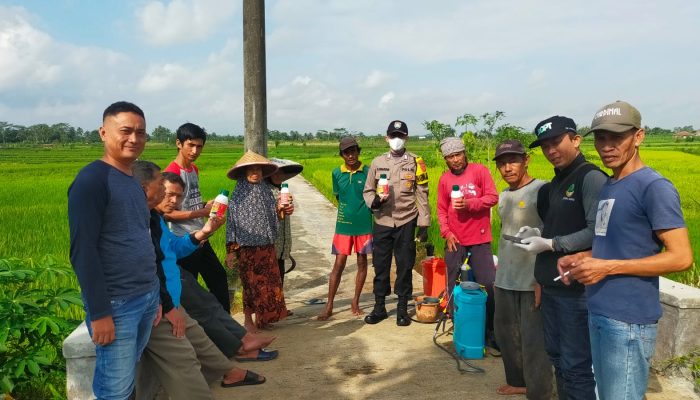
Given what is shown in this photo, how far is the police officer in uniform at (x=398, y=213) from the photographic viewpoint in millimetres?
4879

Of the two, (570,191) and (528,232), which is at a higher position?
(570,191)

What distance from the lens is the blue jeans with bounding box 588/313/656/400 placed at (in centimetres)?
205

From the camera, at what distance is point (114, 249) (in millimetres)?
2225

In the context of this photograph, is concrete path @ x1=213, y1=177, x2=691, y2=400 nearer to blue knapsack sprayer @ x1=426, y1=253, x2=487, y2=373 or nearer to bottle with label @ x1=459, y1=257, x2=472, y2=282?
blue knapsack sprayer @ x1=426, y1=253, x2=487, y2=373

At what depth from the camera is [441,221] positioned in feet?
14.8

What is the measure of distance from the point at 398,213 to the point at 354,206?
1.63 ft

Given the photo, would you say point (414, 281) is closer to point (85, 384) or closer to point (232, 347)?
point (232, 347)

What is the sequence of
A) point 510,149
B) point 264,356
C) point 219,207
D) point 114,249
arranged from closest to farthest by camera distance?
1. point 114,249
2. point 510,149
3. point 219,207
4. point 264,356

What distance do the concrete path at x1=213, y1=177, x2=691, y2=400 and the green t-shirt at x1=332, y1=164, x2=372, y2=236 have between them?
912 millimetres

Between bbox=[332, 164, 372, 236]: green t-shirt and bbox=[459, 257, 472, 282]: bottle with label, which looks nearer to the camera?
bbox=[459, 257, 472, 282]: bottle with label

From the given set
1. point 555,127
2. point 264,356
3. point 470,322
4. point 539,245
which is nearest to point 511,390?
point 470,322

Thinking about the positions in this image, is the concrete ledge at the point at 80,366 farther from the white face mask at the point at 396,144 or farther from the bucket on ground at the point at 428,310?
the white face mask at the point at 396,144

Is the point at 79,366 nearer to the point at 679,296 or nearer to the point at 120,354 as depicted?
the point at 120,354

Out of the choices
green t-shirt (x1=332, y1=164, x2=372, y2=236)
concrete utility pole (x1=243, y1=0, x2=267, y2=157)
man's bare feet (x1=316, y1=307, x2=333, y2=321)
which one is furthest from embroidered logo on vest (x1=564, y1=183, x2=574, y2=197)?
concrete utility pole (x1=243, y1=0, x2=267, y2=157)
